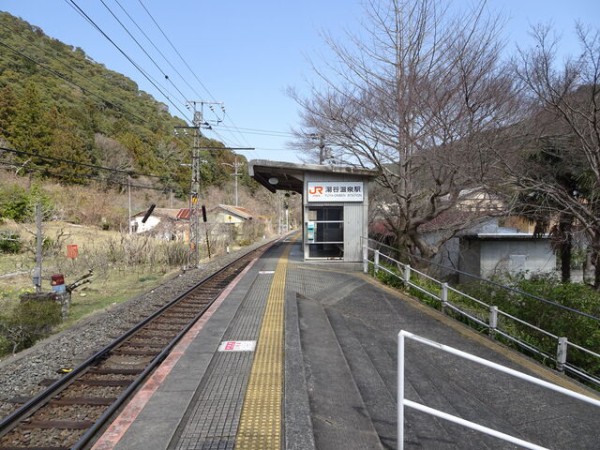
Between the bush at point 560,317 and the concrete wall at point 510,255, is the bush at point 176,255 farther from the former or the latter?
the bush at point 560,317

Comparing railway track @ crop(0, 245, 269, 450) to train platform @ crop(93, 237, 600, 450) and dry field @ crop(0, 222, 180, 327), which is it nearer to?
train platform @ crop(93, 237, 600, 450)

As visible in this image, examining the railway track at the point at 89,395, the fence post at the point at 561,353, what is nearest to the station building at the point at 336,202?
the railway track at the point at 89,395

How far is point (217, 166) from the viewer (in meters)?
80.6

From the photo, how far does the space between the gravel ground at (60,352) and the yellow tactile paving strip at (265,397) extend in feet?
9.30

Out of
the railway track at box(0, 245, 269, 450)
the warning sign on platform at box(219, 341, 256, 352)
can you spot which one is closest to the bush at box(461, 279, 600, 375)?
the warning sign on platform at box(219, 341, 256, 352)

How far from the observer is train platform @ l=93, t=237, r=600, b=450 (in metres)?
3.76

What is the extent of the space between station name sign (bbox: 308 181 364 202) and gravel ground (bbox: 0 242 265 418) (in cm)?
626

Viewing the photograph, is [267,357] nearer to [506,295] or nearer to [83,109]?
[506,295]

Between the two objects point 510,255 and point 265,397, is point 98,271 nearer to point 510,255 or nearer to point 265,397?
point 265,397

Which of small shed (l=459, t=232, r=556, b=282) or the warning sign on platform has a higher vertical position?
small shed (l=459, t=232, r=556, b=282)

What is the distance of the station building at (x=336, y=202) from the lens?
14.8m

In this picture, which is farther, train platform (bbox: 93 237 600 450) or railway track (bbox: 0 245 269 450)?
railway track (bbox: 0 245 269 450)

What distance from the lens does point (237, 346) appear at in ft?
20.1

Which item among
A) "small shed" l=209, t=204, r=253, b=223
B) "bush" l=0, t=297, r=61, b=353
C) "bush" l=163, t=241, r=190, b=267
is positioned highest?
"small shed" l=209, t=204, r=253, b=223
